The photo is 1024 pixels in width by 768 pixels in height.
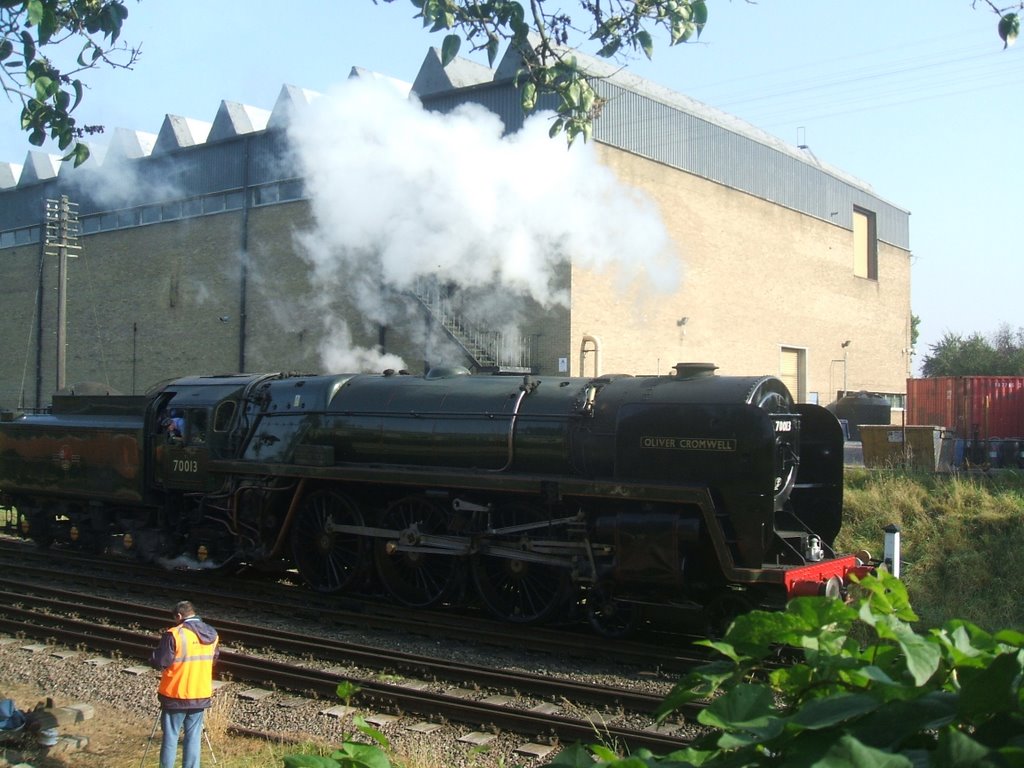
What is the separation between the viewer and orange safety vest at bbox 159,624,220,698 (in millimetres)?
6199

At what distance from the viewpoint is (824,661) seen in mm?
2047

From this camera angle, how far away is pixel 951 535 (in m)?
13.5

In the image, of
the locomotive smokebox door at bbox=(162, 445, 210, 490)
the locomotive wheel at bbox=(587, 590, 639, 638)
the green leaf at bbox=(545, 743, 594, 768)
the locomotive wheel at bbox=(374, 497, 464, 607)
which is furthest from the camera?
the locomotive smokebox door at bbox=(162, 445, 210, 490)

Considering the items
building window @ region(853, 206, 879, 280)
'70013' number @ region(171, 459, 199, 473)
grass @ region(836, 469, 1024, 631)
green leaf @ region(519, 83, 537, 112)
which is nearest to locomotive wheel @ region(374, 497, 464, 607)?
'70013' number @ region(171, 459, 199, 473)

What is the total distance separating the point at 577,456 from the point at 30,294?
37.6 meters

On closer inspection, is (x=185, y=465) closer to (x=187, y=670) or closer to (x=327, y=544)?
(x=327, y=544)

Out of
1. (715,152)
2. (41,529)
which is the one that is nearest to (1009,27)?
(41,529)

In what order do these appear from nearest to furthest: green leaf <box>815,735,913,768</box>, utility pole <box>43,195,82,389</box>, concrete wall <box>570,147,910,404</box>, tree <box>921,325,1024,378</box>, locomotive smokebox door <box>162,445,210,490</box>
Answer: green leaf <box>815,735,913,768</box> < locomotive smokebox door <box>162,445,210,490</box> < utility pole <box>43,195,82,389</box> < concrete wall <box>570,147,910,404</box> < tree <box>921,325,1024,378</box>

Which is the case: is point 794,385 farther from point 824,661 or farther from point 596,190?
point 824,661

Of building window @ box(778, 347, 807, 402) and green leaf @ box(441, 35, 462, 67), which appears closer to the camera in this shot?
green leaf @ box(441, 35, 462, 67)

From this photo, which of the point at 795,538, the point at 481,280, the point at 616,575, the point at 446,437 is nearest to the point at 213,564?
the point at 446,437

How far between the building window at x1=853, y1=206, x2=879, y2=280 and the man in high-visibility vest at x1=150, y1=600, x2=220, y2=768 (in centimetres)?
3957

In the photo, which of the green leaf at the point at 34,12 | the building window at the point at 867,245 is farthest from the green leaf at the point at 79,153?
the building window at the point at 867,245

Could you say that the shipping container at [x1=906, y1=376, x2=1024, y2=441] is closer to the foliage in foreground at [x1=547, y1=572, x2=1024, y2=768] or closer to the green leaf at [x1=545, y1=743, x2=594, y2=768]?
the foliage in foreground at [x1=547, y1=572, x2=1024, y2=768]
